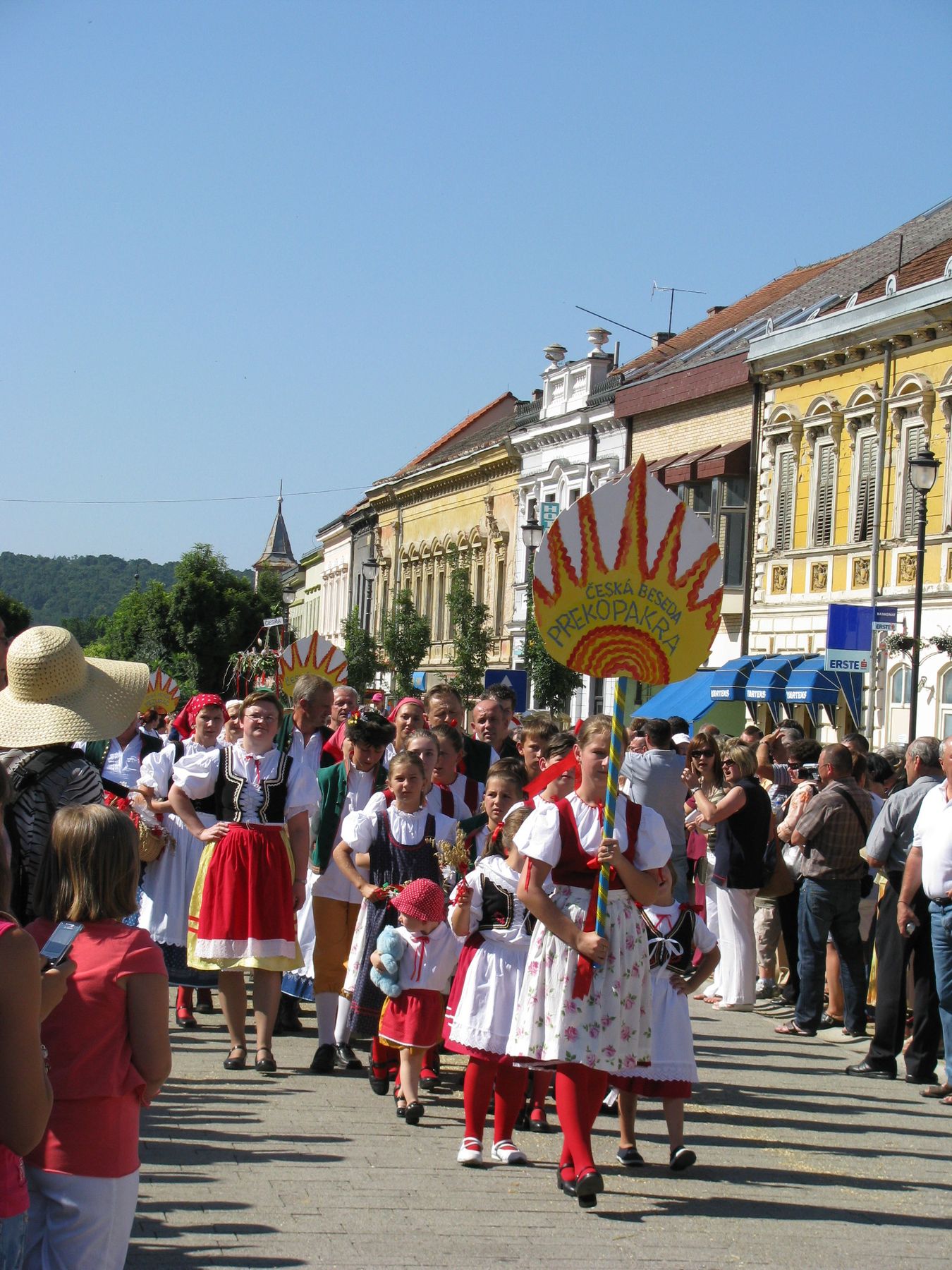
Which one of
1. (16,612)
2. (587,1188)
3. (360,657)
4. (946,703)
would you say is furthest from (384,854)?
(16,612)

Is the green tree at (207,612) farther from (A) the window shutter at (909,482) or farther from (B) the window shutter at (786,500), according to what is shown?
(A) the window shutter at (909,482)

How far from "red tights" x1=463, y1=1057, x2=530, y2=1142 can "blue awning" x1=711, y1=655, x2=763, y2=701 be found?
23711 millimetres

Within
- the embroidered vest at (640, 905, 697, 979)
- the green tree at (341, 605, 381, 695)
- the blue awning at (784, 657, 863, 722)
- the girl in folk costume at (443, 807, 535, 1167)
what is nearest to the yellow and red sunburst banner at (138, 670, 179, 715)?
the girl in folk costume at (443, 807, 535, 1167)

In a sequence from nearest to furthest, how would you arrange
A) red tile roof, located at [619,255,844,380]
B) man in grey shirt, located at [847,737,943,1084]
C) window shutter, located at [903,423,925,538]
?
1. man in grey shirt, located at [847,737,943,1084]
2. window shutter, located at [903,423,925,538]
3. red tile roof, located at [619,255,844,380]

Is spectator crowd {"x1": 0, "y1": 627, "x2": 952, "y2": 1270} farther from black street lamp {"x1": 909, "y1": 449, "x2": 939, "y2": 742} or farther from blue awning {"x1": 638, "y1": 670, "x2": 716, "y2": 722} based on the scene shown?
blue awning {"x1": 638, "y1": 670, "x2": 716, "y2": 722}

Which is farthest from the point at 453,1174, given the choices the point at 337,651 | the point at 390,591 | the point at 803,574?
the point at 390,591

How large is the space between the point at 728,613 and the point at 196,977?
24.0 meters

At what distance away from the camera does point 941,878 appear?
9.09m

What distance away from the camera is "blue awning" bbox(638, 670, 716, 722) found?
101ft

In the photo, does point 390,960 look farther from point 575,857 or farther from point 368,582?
point 368,582

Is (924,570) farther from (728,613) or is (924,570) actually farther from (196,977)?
(196,977)

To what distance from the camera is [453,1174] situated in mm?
6879

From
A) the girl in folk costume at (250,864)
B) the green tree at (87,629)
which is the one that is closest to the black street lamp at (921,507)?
the girl in folk costume at (250,864)

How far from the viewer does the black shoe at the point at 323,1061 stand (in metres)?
9.12
